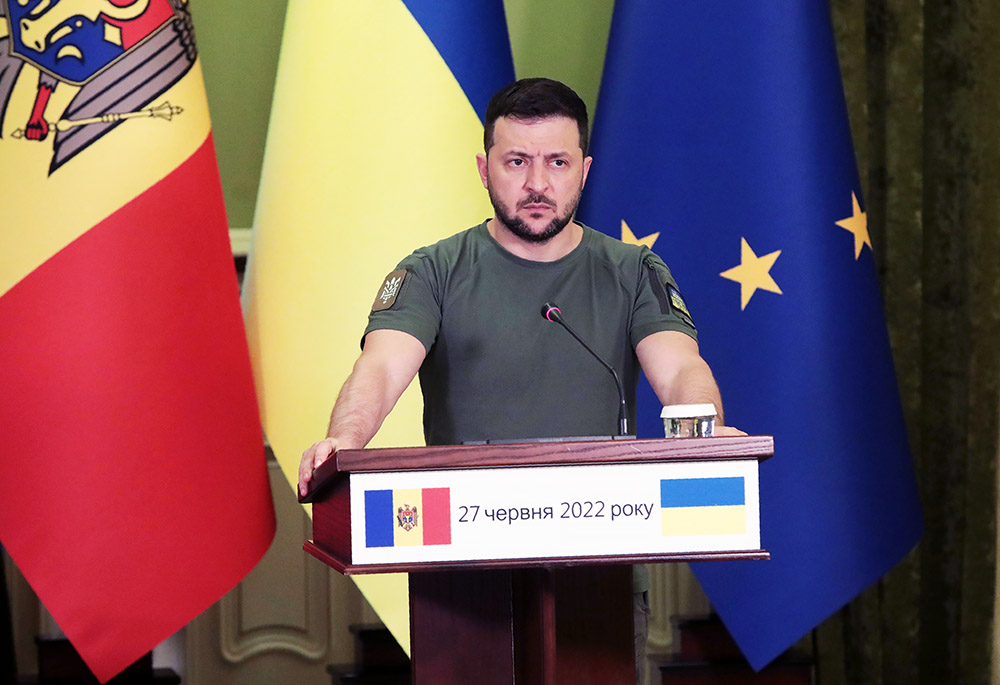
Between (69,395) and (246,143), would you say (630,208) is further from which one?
(69,395)

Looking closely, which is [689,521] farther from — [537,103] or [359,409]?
[537,103]

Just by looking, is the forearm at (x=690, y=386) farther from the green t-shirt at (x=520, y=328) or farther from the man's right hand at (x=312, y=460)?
the man's right hand at (x=312, y=460)

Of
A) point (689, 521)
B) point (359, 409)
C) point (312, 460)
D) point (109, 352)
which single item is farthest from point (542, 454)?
point (109, 352)

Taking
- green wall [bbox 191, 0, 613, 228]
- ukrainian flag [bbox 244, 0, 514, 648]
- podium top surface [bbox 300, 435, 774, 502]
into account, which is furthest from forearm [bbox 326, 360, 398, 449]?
green wall [bbox 191, 0, 613, 228]

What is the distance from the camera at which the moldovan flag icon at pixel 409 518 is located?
1028 mm

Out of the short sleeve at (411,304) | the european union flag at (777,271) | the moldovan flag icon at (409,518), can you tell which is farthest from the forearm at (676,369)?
the european union flag at (777,271)

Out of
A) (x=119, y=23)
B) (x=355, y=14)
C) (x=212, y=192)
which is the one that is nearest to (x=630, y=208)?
(x=355, y=14)

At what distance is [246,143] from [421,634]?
1913 millimetres

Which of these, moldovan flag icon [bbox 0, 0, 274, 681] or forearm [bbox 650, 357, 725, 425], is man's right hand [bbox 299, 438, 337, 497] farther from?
moldovan flag icon [bbox 0, 0, 274, 681]

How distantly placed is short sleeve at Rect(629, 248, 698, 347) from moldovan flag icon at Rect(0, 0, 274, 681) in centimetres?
92

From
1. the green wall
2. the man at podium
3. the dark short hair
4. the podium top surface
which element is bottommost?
the podium top surface

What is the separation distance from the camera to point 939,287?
279 cm

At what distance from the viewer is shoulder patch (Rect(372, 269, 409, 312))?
1588 millimetres

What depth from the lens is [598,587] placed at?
3.92ft
